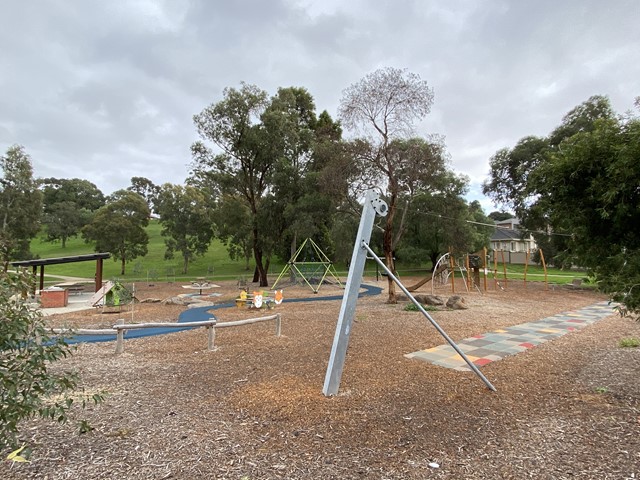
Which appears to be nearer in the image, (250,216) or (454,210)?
(454,210)

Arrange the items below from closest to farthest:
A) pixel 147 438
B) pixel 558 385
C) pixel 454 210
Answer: pixel 147 438 < pixel 558 385 < pixel 454 210

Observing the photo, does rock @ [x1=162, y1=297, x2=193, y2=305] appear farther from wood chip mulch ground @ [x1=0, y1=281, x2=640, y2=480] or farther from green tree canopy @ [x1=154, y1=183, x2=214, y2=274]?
green tree canopy @ [x1=154, y1=183, x2=214, y2=274]

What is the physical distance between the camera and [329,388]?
13.9 feet

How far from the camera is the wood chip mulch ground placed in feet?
9.16

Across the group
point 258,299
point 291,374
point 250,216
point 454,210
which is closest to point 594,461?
point 291,374

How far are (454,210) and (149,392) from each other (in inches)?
697

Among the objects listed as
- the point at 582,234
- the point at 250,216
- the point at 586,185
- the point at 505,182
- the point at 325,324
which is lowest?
the point at 325,324

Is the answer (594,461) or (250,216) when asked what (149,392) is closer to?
(594,461)

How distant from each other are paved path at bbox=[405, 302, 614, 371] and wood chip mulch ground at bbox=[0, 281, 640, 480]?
1.15 ft

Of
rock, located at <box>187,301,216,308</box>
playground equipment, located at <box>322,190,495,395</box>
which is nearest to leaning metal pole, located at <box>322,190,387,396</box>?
playground equipment, located at <box>322,190,495,395</box>

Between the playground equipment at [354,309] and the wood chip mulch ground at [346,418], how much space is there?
9.2 inches

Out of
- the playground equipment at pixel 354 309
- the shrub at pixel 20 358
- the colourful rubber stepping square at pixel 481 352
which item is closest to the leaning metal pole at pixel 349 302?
the playground equipment at pixel 354 309

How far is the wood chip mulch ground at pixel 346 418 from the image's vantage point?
2.79m

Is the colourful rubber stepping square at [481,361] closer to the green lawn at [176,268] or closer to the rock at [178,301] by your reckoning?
the rock at [178,301]
